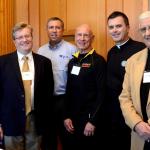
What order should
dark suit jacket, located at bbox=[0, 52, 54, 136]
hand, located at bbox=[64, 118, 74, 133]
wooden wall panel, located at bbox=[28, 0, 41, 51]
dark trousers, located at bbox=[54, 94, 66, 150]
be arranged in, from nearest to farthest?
dark suit jacket, located at bbox=[0, 52, 54, 136] → hand, located at bbox=[64, 118, 74, 133] → dark trousers, located at bbox=[54, 94, 66, 150] → wooden wall panel, located at bbox=[28, 0, 41, 51]

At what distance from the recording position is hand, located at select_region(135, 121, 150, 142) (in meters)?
2.01

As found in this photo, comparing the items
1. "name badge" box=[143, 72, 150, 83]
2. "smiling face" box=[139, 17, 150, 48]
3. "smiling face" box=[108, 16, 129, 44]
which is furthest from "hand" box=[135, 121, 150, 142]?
"smiling face" box=[108, 16, 129, 44]

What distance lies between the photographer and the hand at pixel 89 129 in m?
2.57

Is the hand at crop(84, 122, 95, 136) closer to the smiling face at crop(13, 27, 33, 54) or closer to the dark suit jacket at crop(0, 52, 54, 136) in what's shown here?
the dark suit jacket at crop(0, 52, 54, 136)

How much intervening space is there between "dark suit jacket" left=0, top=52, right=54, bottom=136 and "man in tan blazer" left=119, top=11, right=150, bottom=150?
71 centimetres

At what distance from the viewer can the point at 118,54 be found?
2.53 m

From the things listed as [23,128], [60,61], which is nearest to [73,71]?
[60,61]

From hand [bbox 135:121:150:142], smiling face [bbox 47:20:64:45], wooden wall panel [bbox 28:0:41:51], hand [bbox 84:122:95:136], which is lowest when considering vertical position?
hand [bbox 84:122:95:136]

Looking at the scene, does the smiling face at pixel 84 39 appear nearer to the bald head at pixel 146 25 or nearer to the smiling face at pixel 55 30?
the smiling face at pixel 55 30

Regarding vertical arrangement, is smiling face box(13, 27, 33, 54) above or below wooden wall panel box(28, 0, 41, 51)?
below

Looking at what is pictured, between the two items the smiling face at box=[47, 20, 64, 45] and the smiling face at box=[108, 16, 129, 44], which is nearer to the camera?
the smiling face at box=[108, 16, 129, 44]

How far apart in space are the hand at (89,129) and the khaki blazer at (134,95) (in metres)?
0.45

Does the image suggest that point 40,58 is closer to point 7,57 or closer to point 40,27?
point 7,57

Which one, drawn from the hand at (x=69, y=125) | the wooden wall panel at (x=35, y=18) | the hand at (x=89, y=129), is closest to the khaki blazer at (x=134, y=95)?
the hand at (x=89, y=129)
